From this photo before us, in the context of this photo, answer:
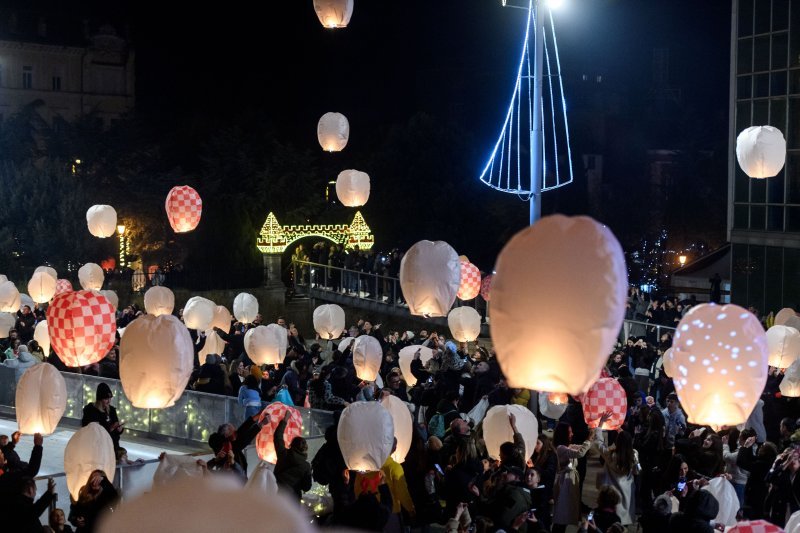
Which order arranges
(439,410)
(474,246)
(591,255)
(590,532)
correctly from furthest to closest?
(474,246) < (439,410) < (590,532) < (591,255)

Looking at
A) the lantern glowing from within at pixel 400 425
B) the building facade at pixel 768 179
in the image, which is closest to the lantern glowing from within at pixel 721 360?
the lantern glowing from within at pixel 400 425

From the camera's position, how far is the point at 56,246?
114 feet

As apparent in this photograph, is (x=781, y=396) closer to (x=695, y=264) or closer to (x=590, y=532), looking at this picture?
(x=590, y=532)

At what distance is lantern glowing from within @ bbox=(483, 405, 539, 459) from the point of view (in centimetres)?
1074

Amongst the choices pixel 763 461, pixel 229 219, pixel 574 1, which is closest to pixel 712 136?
pixel 574 1

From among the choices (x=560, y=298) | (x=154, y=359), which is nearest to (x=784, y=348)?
(x=154, y=359)

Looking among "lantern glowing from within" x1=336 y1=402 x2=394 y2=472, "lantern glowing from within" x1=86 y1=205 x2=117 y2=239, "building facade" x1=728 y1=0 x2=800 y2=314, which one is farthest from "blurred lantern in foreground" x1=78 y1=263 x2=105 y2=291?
"lantern glowing from within" x1=336 y1=402 x2=394 y2=472

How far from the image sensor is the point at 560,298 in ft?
20.7

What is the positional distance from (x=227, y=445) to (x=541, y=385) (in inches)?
149

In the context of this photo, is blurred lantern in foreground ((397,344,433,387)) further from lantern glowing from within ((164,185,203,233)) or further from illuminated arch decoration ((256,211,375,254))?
illuminated arch decoration ((256,211,375,254))

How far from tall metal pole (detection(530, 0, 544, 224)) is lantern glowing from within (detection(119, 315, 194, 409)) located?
6439 mm

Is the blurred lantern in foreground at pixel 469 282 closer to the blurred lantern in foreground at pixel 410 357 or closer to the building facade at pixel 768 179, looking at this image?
the blurred lantern in foreground at pixel 410 357

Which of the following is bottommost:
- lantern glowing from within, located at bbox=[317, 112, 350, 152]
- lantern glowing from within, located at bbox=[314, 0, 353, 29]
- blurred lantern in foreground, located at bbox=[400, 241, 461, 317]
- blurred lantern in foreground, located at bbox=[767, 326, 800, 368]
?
blurred lantern in foreground, located at bbox=[767, 326, 800, 368]

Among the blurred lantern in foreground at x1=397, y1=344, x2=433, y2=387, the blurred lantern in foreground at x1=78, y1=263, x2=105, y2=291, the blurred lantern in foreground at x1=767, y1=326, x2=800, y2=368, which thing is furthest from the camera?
the blurred lantern in foreground at x1=78, y1=263, x2=105, y2=291
